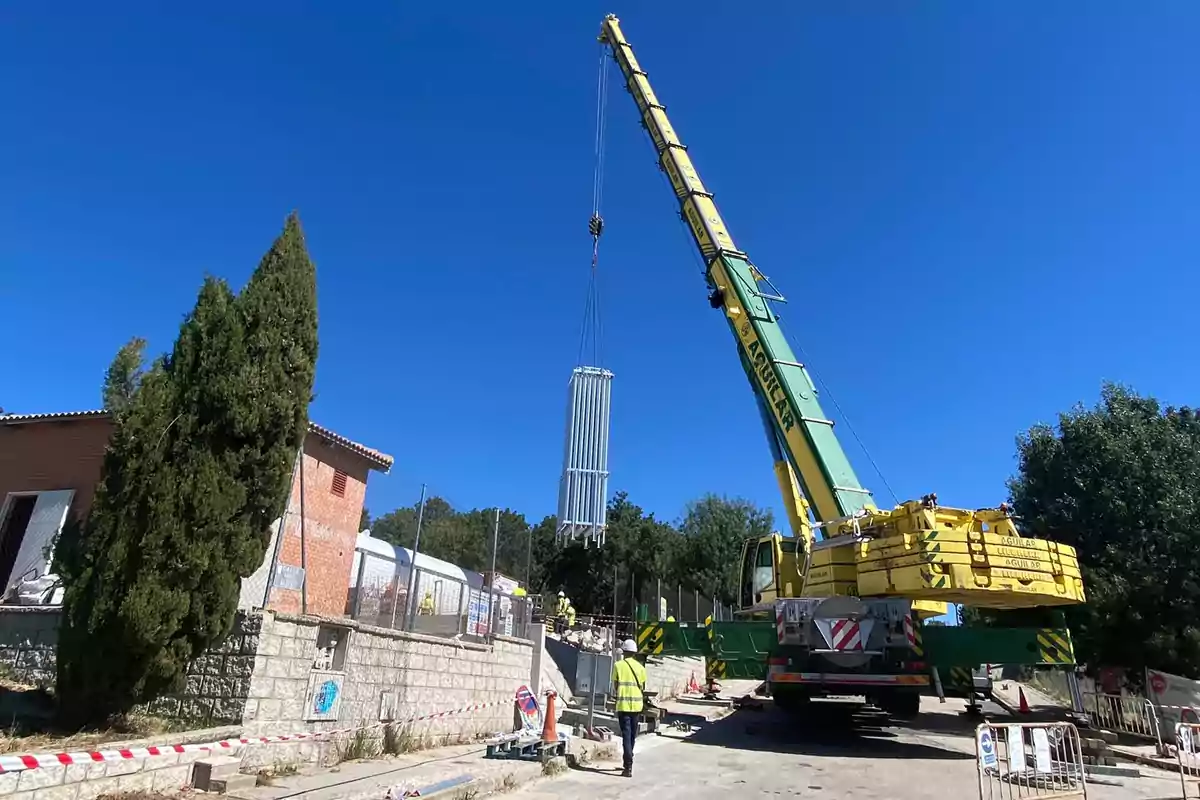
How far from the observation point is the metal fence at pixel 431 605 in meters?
11.2

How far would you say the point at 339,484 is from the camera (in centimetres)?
1619

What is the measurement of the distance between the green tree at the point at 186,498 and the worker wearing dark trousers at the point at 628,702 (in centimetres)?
515

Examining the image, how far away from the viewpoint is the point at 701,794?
8.51 meters

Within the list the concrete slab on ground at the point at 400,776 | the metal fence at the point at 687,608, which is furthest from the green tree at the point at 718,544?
the concrete slab on ground at the point at 400,776

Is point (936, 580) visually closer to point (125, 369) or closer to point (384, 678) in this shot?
point (384, 678)

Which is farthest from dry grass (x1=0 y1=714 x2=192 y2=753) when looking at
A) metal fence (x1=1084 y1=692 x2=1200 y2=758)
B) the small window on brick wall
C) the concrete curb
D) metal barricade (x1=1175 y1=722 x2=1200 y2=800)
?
metal fence (x1=1084 y1=692 x2=1200 y2=758)

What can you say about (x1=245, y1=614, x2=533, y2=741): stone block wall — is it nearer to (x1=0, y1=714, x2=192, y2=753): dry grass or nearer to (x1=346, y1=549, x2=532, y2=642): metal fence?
(x1=346, y1=549, x2=532, y2=642): metal fence

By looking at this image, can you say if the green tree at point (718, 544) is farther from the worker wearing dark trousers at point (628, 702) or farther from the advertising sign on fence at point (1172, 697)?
the worker wearing dark trousers at point (628, 702)

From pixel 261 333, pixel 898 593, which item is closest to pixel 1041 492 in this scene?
pixel 898 593

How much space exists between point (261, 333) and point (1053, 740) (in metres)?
9.94

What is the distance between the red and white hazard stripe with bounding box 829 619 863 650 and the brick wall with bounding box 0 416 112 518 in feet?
42.5

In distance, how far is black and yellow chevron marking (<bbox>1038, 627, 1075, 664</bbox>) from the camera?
12492mm

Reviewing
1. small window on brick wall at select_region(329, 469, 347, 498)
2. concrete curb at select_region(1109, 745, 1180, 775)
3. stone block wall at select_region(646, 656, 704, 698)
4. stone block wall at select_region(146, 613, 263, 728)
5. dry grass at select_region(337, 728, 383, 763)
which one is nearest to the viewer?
stone block wall at select_region(146, 613, 263, 728)

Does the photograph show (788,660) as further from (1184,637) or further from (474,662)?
(1184,637)
